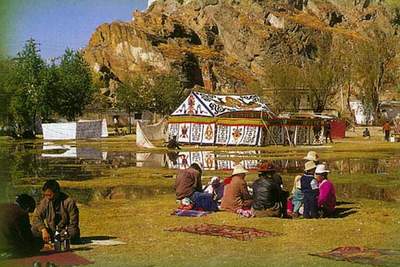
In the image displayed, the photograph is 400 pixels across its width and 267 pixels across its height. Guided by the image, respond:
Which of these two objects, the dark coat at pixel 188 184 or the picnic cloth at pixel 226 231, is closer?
the picnic cloth at pixel 226 231

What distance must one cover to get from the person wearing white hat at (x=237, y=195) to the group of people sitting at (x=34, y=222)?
2.74 m

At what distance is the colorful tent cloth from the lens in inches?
248

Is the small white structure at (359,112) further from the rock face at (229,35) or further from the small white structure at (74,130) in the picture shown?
the small white structure at (74,130)

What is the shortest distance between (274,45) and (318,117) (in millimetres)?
5563

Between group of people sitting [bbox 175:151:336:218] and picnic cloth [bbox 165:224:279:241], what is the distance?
31.5 inches

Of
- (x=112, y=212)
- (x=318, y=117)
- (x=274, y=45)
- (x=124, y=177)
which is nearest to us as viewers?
(x=112, y=212)

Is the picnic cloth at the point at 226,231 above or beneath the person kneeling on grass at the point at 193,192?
beneath

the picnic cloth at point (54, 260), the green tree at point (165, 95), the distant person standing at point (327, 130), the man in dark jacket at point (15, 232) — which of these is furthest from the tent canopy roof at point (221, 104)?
the man in dark jacket at point (15, 232)

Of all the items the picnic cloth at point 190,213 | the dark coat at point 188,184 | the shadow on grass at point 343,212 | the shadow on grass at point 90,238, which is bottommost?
the shadow on grass at point 90,238

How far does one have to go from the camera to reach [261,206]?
895 cm

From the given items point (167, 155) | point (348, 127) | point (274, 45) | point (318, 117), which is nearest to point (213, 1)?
point (167, 155)

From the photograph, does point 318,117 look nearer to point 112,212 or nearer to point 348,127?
point 348,127

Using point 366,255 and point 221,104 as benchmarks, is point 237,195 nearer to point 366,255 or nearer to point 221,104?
point 366,255

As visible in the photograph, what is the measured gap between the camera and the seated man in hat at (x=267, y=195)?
29.1ft
